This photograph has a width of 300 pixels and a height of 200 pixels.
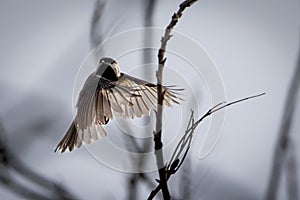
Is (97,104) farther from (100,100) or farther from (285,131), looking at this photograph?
(285,131)

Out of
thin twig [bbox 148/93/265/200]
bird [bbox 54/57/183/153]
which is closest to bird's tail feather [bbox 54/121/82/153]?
bird [bbox 54/57/183/153]

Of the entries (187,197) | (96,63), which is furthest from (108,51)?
(187,197)

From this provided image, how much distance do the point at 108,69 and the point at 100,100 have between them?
5 cm

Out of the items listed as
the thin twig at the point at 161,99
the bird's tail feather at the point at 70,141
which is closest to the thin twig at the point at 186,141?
the thin twig at the point at 161,99

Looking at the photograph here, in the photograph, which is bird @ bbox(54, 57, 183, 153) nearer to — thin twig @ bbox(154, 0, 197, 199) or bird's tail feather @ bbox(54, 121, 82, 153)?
bird's tail feather @ bbox(54, 121, 82, 153)

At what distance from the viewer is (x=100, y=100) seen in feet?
2.36

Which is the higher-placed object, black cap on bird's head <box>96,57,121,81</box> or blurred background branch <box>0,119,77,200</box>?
black cap on bird's head <box>96,57,121,81</box>

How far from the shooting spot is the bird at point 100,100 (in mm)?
711

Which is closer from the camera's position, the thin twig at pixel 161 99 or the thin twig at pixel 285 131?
the thin twig at pixel 161 99

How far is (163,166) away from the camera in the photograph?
545mm

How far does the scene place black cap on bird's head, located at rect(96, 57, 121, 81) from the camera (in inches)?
28.8

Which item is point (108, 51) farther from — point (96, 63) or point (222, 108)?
point (222, 108)

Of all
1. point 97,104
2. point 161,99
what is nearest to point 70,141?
point 97,104

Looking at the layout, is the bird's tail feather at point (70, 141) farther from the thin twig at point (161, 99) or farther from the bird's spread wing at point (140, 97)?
the thin twig at point (161, 99)
